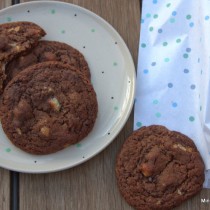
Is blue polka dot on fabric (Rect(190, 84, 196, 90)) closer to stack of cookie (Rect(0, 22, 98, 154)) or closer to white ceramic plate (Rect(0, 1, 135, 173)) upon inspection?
white ceramic plate (Rect(0, 1, 135, 173))

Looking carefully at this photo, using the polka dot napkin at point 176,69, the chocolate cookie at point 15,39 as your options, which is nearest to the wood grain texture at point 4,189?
the chocolate cookie at point 15,39

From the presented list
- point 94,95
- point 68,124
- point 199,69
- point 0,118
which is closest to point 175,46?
point 199,69

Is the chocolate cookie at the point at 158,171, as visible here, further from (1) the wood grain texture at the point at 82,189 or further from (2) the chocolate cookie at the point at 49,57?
(2) the chocolate cookie at the point at 49,57

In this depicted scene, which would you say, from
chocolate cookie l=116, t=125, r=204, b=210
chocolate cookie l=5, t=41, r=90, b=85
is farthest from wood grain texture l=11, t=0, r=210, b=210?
chocolate cookie l=5, t=41, r=90, b=85

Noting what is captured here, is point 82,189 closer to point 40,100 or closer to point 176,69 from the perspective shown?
point 40,100

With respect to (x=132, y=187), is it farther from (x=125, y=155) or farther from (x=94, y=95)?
(x=94, y=95)

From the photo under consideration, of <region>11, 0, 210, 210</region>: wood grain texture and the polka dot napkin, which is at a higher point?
the polka dot napkin
